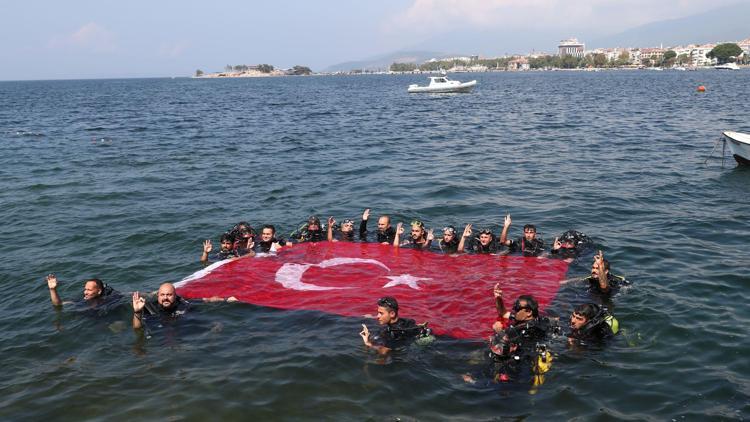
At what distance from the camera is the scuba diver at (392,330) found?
10.6 meters

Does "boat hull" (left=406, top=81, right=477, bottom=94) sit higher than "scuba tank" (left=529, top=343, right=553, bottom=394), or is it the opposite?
"boat hull" (left=406, top=81, right=477, bottom=94)

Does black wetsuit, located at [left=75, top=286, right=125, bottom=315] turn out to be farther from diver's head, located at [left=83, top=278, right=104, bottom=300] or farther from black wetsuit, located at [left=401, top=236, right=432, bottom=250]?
black wetsuit, located at [left=401, top=236, right=432, bottom=250]

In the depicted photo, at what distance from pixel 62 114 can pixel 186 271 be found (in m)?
61.6

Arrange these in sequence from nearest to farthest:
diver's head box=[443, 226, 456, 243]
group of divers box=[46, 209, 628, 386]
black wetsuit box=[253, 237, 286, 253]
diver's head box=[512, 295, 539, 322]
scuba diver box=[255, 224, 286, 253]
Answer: group of divers box=[46, 209, 628, 386] < diver's head box=[512, 295, 539, 322] < diver's head box=[443, 226, 456, 243] < scuba diver box=[255, 224, 286, 253] < black wetsuit box=[253, 237, 286, 253]

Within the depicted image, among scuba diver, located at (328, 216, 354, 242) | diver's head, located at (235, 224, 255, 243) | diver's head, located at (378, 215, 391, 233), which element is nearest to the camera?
diver's head, located at (235, 224, 255, 243)

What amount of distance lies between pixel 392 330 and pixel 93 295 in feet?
23.8

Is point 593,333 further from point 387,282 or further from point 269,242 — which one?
point 269,242

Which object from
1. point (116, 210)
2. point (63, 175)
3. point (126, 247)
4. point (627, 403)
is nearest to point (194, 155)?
point (63, 175)

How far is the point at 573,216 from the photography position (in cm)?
2014

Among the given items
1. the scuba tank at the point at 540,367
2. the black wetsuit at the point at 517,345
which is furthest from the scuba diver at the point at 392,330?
the scuba tank at the point at 540,367

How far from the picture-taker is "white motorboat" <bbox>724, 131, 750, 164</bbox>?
25.6 m

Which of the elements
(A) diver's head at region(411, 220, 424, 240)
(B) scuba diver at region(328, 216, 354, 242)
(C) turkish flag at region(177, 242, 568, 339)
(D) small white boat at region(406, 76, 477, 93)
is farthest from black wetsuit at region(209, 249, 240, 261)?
(D) small white boat at region(406, 76, 477, 93)

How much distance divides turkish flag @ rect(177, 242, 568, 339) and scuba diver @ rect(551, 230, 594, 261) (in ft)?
1.56

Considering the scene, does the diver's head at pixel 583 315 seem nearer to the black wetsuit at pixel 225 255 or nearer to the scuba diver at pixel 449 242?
the scuba diver at pixel 449 242
